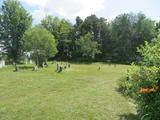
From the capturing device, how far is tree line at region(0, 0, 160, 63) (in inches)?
3000

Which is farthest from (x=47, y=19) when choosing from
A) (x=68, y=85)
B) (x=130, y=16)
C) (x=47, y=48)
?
(x=68, y=85)

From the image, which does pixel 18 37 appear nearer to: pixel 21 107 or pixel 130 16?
pixel 130 16

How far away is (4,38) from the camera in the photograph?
254 ft

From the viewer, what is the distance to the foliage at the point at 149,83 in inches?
436

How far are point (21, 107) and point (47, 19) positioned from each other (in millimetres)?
72285

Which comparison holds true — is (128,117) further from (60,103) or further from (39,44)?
(39,44)

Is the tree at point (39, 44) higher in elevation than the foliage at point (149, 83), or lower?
higher

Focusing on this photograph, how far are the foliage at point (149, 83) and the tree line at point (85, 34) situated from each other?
2409 inches

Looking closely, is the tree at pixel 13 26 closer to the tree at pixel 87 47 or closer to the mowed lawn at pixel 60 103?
the tree at pixel 87 47

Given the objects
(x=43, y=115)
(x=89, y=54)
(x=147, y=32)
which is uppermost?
(x=147, y=32)

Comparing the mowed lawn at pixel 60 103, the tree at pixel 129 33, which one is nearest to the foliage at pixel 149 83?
the mowed lawn at pixel 60 103

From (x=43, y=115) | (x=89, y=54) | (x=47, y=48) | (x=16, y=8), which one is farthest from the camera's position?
(x=89, y=54)

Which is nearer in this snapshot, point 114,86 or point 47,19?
point 114,86

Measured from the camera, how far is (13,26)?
75.8 metres
